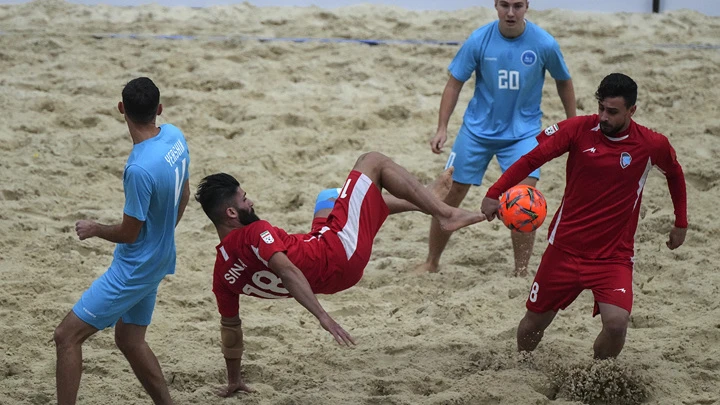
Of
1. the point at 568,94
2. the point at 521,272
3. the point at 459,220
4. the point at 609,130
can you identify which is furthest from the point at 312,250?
the point at 568,94

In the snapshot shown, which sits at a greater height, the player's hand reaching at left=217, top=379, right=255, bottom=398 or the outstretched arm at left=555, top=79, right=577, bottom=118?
the outstretched arm at left=555, top=79, right=577, bottom=118

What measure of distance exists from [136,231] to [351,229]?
3.86ft

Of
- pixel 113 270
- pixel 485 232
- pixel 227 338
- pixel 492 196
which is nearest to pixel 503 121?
pixel 485 232

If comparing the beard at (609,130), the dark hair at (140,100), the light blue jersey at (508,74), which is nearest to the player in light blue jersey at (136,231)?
the dark hair at (140,100)

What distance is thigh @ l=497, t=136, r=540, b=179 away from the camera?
255 inches

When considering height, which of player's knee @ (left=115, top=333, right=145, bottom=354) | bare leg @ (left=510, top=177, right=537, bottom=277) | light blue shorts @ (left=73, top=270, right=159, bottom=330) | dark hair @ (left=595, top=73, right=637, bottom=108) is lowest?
bare leg @ (left=510, top=177, right=537, bottom=277)

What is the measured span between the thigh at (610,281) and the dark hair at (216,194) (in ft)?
5.91

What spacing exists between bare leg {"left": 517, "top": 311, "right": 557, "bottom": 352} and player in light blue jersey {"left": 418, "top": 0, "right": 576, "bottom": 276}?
1.30 metres

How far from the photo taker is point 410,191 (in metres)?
5.22

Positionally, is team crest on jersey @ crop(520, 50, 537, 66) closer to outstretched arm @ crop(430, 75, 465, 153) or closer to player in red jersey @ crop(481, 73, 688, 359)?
outstretched arm @ crop(430, 75, 465, 153)

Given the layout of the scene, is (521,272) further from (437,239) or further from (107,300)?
(107,300)

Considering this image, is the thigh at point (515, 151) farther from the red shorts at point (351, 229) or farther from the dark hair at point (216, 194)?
the dark hair at point (216, 194)

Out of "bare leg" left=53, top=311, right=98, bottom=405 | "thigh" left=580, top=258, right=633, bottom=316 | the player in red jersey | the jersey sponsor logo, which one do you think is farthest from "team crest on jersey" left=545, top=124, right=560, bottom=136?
"bare leg" left=53, top=311, right=98, bottom=405

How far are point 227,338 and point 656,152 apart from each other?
235 centimetres
